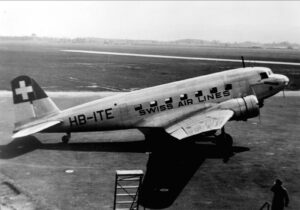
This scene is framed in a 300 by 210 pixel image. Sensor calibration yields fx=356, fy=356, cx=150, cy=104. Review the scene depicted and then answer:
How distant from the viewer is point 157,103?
21.4 m

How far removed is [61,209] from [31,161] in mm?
6453

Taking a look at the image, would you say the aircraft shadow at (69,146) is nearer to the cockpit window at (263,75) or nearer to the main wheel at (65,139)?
the main wheel at (65,139)

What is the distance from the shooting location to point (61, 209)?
1320 centimetres

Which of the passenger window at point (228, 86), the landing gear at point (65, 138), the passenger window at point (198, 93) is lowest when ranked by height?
the landing gear at point (65, 138)

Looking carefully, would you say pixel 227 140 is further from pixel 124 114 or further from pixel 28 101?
pixel 28 101

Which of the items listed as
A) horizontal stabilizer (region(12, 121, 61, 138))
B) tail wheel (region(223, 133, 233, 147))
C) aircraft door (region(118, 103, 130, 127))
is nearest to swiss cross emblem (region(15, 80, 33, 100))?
horizontal stabilizer (region(12, 121, 61, 138))

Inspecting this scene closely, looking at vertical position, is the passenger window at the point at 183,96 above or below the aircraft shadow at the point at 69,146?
above

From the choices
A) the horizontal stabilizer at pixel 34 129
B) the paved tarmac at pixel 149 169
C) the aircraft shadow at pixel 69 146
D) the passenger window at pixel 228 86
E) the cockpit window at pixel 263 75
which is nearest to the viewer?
the paved tarmac at pixel 149 169

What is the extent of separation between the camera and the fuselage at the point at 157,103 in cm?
2080

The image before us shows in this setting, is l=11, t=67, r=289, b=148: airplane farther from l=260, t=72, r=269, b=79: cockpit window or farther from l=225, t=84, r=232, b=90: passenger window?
l=260, t=72, r=269, b=79: cockpit window

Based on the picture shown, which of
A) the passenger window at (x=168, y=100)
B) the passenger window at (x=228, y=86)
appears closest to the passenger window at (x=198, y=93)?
the passenger window at (x=168, y=100)

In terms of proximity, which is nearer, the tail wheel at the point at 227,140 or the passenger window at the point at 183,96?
the tail wheel at the point at 227,140

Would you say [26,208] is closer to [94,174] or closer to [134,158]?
[94,174]

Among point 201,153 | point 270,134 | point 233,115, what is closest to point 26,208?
point 201,153
